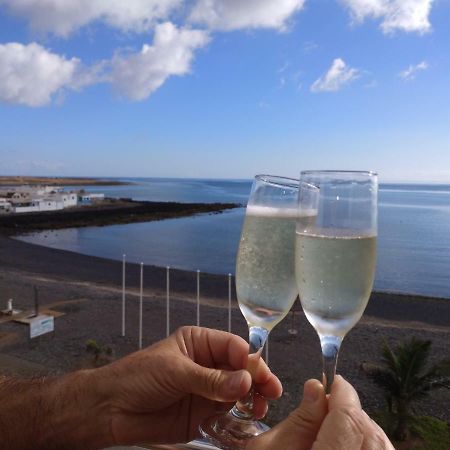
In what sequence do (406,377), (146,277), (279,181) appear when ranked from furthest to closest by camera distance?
(146,277) → (406,377) → (279,181)

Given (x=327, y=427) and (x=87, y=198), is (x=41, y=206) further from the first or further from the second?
(x=327, y=427)

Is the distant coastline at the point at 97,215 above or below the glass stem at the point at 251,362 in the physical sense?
below

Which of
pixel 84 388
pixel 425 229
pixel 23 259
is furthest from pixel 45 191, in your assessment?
pixel 84 388

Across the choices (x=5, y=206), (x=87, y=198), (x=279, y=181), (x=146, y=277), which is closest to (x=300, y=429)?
(x=279, y=181)

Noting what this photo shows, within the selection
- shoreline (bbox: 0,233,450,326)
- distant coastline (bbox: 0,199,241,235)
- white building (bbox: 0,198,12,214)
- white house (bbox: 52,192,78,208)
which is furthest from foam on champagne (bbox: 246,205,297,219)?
white house (bbox: 52,192,78,208)

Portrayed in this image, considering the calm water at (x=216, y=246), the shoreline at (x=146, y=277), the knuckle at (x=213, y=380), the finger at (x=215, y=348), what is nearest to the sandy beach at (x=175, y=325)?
the shoreline at (x=146, y=277)

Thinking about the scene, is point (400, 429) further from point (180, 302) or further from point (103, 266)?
point (103, 266)

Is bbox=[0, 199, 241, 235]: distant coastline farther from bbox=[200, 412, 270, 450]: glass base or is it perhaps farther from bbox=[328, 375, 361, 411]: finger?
bbox=[328, 375, 361, 411]: finger

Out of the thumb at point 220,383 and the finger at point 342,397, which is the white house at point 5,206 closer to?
the thumb at point 220,383
